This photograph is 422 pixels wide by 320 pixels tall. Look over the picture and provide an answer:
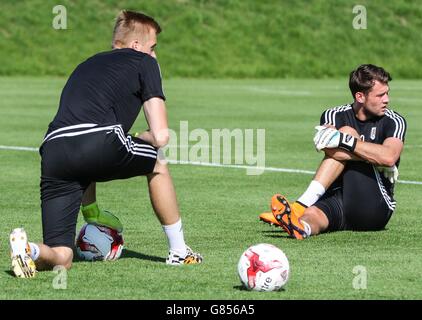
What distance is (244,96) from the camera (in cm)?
3338

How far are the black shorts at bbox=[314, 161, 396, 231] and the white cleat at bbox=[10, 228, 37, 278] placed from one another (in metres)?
3.27

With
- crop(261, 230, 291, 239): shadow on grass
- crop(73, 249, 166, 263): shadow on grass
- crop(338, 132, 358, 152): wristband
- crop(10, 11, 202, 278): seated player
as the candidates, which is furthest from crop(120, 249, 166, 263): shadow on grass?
crop(338, 132, 358, 152): wristband

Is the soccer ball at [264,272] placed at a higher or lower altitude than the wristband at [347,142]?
lower

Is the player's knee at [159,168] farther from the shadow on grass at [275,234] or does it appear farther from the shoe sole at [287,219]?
the shadow on grass at [275,234]

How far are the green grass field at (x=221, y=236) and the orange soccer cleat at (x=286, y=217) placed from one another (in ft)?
0.35

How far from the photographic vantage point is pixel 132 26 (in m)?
8.84

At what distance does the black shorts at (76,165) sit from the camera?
852 centimetres

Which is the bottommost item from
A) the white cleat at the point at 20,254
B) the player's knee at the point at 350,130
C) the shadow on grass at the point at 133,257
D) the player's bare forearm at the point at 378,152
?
the shadow on grass at the point at 133,257

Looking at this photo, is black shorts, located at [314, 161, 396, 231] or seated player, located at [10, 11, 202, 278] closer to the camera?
seated player, located at [10, 11, 202, 278]

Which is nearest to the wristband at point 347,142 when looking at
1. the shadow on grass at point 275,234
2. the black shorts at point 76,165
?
the shadow on grass at point 275,234

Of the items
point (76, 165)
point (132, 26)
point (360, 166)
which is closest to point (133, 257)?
point (76, 165)

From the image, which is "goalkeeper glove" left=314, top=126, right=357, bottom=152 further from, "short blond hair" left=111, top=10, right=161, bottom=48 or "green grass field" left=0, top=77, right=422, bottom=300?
"short blond hair" left=111, top=10, right=161, bottom=48

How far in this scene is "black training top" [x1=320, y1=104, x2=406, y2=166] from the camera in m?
10.7

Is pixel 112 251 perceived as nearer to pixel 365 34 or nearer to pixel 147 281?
pixel 147 281
